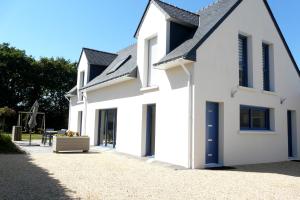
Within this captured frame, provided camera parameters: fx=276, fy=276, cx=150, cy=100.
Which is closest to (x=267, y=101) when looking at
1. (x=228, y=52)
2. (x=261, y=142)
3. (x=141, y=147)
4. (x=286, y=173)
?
(x=261, y=142)

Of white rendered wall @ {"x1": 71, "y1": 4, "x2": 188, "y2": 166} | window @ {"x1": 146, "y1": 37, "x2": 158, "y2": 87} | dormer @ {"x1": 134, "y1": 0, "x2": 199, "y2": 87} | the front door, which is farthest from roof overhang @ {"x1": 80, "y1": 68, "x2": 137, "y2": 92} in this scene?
the front door

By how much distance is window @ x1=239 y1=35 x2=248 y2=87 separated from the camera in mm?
12727

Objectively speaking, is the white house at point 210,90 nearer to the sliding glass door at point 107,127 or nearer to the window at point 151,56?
the window at point 151,56

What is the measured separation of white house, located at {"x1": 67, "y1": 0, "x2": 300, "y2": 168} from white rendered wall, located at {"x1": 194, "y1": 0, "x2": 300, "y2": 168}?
0.13ft

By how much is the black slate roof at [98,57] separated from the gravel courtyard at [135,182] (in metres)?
12.6

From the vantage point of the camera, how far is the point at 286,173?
9859 mm

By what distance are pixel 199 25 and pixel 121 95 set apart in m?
5.73

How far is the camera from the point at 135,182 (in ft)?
24.7

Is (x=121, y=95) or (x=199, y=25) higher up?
(x=199, y=25)

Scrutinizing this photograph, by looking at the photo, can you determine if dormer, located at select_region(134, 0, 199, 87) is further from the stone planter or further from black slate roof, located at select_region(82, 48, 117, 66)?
black slate roof, located at select_region(82, 48, 117, 66)

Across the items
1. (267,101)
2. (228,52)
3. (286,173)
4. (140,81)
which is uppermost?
(228,52)

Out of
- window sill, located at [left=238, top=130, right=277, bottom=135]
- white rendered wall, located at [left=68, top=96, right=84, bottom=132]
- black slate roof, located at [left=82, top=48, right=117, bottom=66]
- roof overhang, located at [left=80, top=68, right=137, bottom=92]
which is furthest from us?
white rendered wall, located at [left=68, top=96, right=84, bottom=132]

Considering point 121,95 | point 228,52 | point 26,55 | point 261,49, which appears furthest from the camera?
point 26,55

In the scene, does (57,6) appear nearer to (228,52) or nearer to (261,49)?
(228,52)
